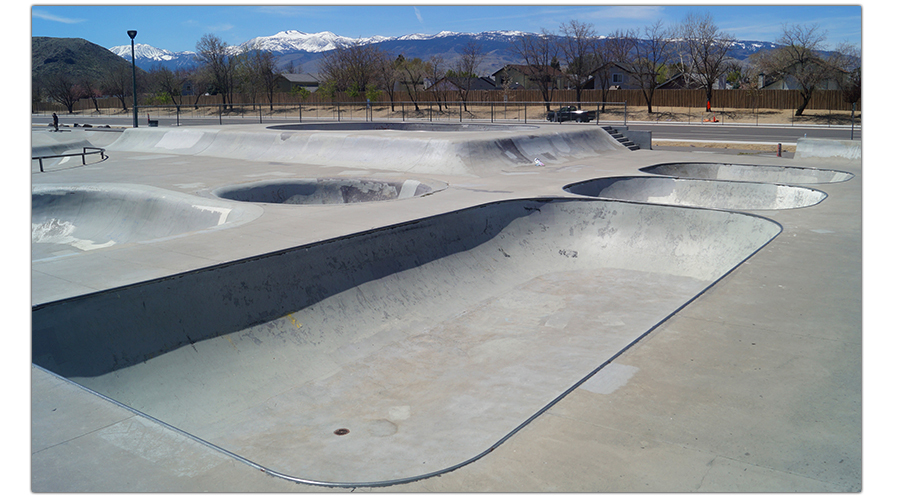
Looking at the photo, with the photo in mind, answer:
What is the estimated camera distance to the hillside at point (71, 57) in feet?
440

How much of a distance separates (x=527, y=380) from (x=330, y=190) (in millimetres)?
9729

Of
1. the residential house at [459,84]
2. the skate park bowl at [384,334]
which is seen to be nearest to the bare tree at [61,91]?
the residential house at [459,84]

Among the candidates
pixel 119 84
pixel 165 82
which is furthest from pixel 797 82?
pixel 119 84

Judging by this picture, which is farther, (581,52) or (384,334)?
(581,52)

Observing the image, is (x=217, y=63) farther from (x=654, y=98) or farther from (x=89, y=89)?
(x=654, y=98)

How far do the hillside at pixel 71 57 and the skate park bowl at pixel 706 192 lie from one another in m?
144

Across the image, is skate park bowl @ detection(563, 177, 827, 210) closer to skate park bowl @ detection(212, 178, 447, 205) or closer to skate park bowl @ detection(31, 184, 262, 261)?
skate park bowl @ detection(212, 178, 447, 205)

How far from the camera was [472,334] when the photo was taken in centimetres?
802

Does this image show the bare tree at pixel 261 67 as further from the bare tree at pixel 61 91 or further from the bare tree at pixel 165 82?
the bare tree at pixel 61 91

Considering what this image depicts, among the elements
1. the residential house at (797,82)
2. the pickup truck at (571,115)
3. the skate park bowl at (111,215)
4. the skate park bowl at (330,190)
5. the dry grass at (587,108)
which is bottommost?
the skate park bowl at (111,215)

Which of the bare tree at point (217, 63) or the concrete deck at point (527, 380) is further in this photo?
the bare tree at point (217, 63)

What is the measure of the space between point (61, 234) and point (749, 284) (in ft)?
42.9

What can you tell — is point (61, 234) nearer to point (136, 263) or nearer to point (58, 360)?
point (136, 263)

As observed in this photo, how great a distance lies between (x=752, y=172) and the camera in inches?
664
